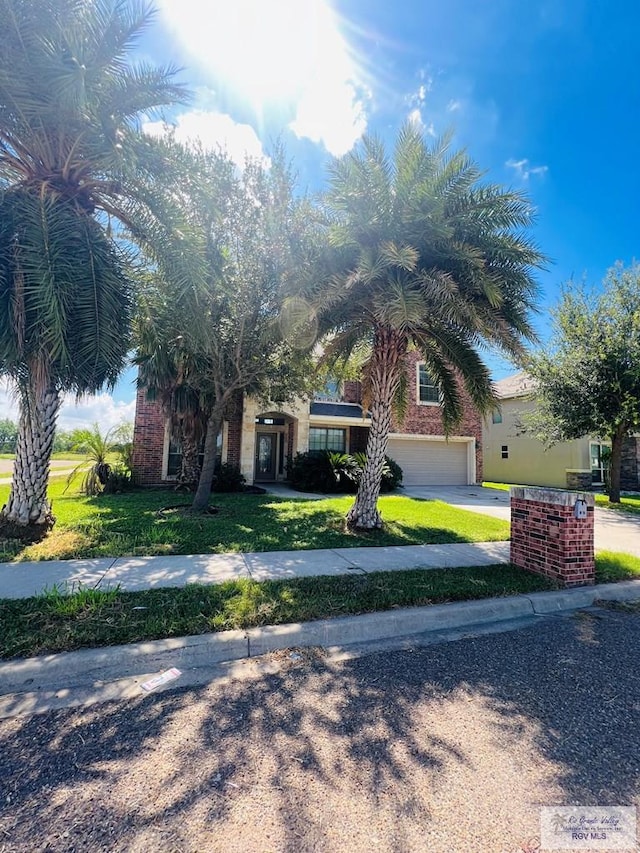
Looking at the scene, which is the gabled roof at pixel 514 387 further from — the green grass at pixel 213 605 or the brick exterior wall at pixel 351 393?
the green grass at pixel 213 605

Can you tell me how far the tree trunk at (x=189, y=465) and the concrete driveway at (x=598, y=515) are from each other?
7.97 m

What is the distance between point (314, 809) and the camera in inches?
80.4

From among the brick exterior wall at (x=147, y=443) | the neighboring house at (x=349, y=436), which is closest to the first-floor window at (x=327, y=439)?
the neighboring house at (x=349, y=436)

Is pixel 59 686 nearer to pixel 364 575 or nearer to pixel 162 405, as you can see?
pixel 364 575

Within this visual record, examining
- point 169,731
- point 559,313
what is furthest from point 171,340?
point 559,313

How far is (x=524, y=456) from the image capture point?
2402 centimetres

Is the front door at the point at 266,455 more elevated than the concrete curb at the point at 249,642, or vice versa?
the front door at the point at 266,455

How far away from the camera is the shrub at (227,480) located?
14.3 metres

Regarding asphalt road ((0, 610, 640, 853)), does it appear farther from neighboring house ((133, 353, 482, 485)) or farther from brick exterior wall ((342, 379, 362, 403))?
brick exterior wall ((342, 379, 362, 403))

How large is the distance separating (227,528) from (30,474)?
3.47 metres

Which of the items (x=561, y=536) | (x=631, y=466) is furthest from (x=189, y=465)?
(x=631, y=466)

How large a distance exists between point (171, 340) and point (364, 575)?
24.5 ft

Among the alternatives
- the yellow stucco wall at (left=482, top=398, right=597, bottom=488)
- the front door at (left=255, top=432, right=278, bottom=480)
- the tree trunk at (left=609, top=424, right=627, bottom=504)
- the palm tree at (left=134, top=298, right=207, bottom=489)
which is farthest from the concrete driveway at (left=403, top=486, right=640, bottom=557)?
the palm tree at (left=134, top=298, right=207, bottom=489)

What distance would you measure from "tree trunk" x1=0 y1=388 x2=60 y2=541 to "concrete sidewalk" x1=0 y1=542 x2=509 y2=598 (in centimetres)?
129
